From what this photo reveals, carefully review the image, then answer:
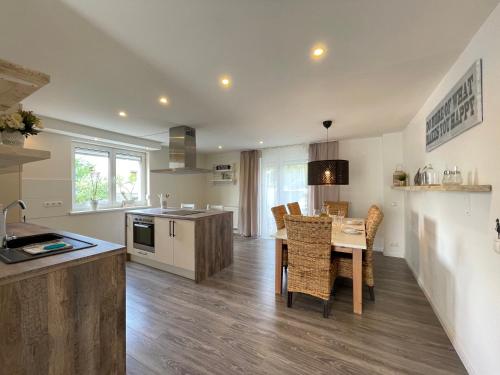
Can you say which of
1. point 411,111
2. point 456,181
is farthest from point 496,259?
point 411,111

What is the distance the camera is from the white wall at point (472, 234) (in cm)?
124

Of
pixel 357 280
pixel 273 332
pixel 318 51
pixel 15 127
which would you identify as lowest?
pixel 273 332

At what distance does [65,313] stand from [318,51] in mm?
2321

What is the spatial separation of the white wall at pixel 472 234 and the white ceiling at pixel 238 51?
0.82 feet

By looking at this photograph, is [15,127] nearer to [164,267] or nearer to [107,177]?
[164,267]

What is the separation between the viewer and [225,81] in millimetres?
2055

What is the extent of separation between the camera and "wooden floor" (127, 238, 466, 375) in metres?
1.58

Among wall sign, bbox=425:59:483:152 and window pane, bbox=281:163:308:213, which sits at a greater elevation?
wall sign, bbox=425:59:483:152

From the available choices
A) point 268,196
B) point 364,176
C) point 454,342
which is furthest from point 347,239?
point 268,196

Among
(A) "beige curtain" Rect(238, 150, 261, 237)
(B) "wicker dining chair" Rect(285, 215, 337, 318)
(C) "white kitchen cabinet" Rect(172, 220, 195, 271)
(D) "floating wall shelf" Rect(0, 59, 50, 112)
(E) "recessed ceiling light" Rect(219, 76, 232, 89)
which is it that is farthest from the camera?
(A) "beige curtain" Rect(238, 150, 261, 237)

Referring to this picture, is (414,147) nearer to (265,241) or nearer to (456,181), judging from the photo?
(456,181)

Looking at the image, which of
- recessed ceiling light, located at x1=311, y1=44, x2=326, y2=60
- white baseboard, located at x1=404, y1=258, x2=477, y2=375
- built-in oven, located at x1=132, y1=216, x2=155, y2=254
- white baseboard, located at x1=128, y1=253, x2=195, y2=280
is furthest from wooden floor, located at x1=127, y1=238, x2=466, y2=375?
recessed ceiling light, located at x1=311, y1=44, x2=326, y2=60

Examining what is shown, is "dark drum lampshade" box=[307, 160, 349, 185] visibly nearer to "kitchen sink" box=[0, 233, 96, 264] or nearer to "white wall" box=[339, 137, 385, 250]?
"white wall" box=[339, 137, 385, 250]

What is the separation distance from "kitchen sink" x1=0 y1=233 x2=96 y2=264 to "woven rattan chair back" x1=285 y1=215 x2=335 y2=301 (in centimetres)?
175
